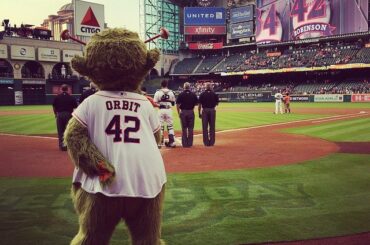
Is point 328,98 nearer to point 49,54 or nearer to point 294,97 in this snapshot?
point 294,97

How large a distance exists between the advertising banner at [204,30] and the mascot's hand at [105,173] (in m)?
70.3

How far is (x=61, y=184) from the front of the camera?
7340 mm

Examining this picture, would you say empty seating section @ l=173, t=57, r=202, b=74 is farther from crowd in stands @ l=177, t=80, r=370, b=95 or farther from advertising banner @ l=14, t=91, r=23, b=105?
advertising banner @ l=14, t=91, r=23, b=105

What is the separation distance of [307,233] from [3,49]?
186ft

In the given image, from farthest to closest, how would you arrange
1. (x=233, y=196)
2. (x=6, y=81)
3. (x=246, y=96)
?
(x=246, y=96)
(x=6, y=81)
(x=233, y=196)

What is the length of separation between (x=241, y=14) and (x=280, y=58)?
40.8 ft

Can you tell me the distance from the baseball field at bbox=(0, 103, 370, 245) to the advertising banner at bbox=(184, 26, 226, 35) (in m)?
61.6

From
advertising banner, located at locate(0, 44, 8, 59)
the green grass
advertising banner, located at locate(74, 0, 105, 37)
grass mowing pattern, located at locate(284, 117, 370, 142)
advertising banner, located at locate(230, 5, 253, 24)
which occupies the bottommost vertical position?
the green grass

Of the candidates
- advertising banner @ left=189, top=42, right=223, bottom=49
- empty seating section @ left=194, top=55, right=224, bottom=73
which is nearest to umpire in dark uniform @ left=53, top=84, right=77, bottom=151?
empty seating section @ left=194, top=55, right=224, bottom=73

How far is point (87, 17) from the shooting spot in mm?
8703

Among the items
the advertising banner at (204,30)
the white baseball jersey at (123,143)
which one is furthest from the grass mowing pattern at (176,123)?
the advertising banner at (204,30)

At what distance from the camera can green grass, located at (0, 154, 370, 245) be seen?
4688mm

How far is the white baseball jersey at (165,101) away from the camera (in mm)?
11766

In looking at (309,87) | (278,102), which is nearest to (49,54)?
(309,87)
